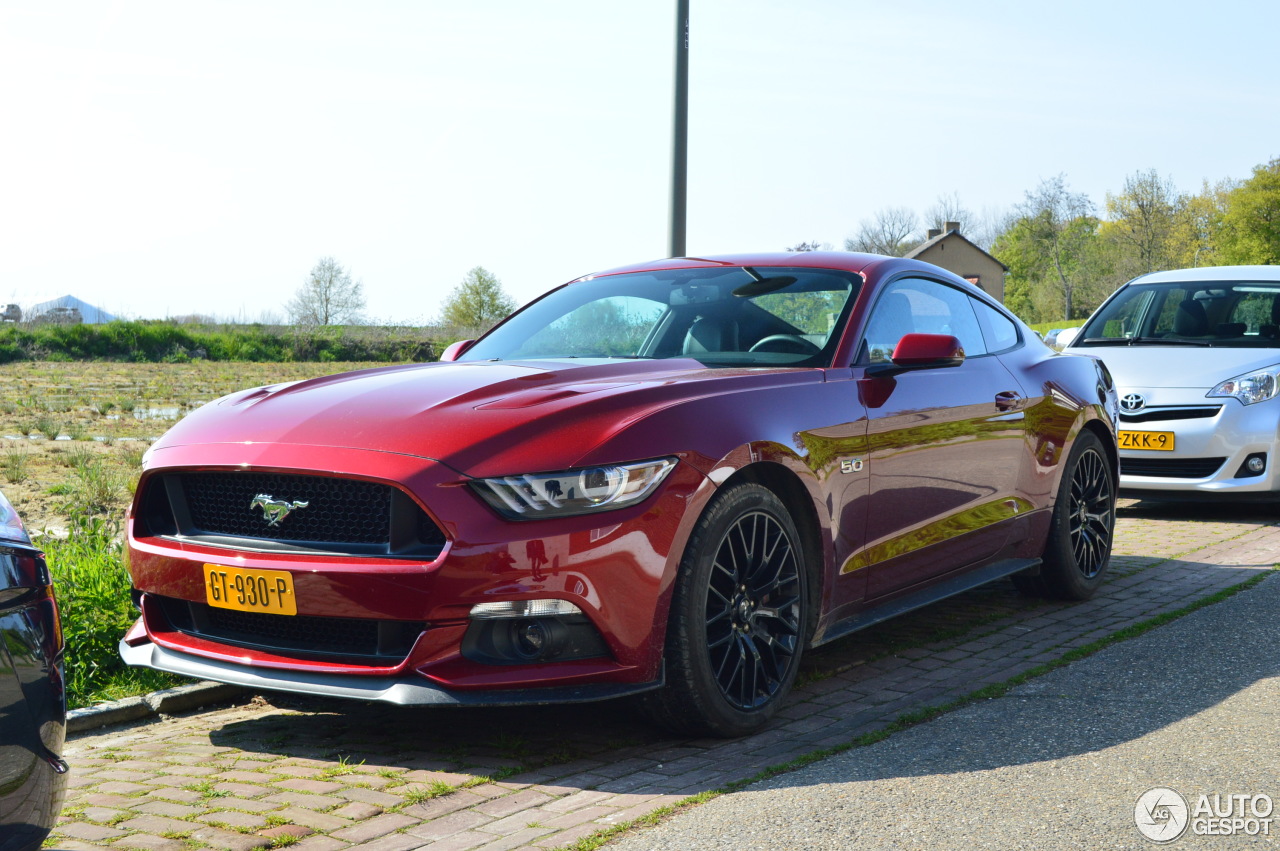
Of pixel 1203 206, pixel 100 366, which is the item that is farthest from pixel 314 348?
pixel 1203 206

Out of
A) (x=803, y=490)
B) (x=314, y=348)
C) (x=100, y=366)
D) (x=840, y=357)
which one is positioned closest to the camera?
(x=803, y=490)

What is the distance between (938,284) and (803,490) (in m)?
1.81

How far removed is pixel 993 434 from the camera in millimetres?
5523

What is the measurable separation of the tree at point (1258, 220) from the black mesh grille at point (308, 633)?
253 ft

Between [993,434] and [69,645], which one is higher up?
[993,434]

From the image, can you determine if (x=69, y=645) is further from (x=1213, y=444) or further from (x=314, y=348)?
(x=314, y=348)

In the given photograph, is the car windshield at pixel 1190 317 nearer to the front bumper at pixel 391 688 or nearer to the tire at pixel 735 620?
the tire at pixel 735 620

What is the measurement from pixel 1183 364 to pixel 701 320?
5.84 meters

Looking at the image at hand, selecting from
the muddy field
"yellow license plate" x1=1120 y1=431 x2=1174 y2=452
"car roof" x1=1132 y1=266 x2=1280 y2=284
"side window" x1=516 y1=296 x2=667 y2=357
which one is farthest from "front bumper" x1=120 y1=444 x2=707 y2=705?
"car roof" x1=1132 y1=266 x2=1280 y2=284

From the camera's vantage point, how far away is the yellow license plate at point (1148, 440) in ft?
30.0

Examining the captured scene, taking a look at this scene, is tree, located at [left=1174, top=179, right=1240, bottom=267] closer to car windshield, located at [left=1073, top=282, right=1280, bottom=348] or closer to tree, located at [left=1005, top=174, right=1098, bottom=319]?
tree, located at [left=1005, top=174, right=1098, bottom=319]

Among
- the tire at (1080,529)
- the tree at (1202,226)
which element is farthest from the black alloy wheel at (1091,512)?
the tree at (1202,226)

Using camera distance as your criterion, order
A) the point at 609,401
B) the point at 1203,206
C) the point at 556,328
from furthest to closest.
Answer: the point at 1203,206, the point at 556,328, the point at 609,401

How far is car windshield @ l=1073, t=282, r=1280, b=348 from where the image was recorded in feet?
31.9
